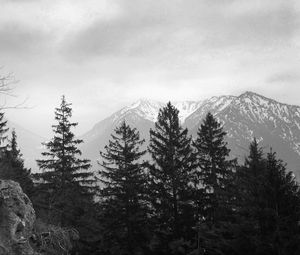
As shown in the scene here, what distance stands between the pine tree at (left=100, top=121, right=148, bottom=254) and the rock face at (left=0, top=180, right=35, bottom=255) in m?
17.1

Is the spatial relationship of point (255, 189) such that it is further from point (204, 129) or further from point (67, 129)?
point (67, 129)

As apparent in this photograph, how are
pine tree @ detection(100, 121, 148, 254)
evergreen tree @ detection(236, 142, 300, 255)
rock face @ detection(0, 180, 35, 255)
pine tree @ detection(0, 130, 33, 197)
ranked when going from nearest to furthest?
rock face @ detection(0, 180, 35, 255) < evergreen tree @ detection(236, 142, 300, 255) < pine tree @ detection(0, 130, 33, 197) < pine tree @ detection(100, 121, 148, 254)

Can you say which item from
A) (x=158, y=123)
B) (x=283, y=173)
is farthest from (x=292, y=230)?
(x=158, y=123)

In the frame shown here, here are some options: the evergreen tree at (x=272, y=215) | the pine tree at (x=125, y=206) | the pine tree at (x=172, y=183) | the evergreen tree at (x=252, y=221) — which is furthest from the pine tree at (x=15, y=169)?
the evergreen tree at (x=272, y=215)

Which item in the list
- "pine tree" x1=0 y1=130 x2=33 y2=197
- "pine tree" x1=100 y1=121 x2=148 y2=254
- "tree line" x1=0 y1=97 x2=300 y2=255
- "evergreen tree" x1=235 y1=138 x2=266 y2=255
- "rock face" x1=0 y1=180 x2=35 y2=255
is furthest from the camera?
"pine tree" x1=100 y1=121 x2=148 y2=254

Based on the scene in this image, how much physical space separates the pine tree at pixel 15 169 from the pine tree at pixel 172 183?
31.4 ft

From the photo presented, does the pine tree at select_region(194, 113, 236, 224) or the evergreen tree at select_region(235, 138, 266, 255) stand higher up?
the pine tree at select_region(194, 113, 236, 224)

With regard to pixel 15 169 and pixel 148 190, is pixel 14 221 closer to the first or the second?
pixel 148 190

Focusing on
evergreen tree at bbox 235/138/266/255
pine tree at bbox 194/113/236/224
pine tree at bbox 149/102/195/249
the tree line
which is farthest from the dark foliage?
evergreen tree at bbox 235/138/266/255

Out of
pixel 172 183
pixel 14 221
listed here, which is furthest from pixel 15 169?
pixel 14 221

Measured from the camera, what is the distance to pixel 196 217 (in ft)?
85.5

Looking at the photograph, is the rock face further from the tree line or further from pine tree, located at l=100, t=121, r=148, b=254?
pine tree, located at l=100, t=121, r=148, b=254

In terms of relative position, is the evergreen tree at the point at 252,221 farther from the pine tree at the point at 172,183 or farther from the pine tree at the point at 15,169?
the pine tree at the point at 15,169

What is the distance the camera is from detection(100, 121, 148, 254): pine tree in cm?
2662
